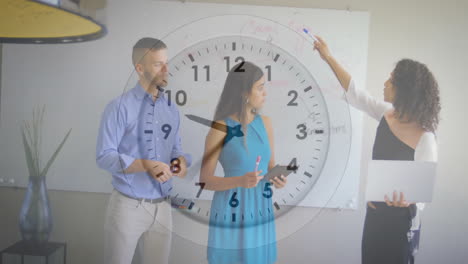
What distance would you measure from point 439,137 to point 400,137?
0.64ft

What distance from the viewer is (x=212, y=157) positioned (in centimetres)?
92

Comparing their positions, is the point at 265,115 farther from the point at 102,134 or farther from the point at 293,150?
the point at 102,134

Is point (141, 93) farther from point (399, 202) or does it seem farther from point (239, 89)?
point (399, 202)

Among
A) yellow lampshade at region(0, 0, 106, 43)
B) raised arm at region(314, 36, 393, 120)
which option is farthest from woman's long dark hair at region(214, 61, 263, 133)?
raised arm at region(314, 36, 393, 120)

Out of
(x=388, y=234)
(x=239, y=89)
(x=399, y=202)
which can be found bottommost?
(x=388, y=234)

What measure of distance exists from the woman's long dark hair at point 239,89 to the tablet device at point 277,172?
0.40 ft

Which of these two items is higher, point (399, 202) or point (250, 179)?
point (250, 179)

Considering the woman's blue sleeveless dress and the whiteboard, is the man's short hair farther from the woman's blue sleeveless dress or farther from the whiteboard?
the woman's blue sleeveless dress

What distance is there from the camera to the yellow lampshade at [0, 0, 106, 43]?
488 millimetres

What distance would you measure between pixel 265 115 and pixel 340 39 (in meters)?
0.68

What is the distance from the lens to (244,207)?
0.90 meters

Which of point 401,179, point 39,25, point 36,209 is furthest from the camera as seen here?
point 36,209

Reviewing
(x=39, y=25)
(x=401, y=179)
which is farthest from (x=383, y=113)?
(x=39, y=25)

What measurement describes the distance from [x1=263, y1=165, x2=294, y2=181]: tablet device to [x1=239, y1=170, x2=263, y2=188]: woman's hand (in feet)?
0.08
